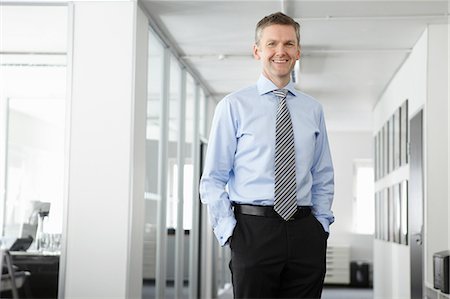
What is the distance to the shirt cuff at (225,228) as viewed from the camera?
213cm

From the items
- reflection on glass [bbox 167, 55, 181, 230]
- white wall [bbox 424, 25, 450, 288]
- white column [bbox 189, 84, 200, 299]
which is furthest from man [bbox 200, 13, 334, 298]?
white column [bbox 189, 84, 200, 299]

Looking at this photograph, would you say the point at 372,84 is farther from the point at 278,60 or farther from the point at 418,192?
the point at 278,60

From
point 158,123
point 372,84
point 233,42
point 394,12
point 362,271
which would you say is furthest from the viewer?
point 362,271

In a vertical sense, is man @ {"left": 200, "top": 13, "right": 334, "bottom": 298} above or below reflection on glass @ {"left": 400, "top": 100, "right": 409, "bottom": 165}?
below

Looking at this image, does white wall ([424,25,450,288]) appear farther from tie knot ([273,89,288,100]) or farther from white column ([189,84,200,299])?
tie knot ([273,89,288,100])

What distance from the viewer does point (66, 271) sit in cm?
524

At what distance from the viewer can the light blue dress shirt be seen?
2.17 m

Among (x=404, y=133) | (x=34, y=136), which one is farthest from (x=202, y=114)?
(x=34, y=136)

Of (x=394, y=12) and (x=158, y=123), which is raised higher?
(x=394, y=12)

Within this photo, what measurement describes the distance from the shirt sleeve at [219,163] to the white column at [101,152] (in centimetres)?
314

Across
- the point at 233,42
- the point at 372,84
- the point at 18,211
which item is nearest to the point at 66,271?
the point at 18,211

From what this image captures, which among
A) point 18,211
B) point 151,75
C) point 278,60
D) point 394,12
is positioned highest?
point 394,12

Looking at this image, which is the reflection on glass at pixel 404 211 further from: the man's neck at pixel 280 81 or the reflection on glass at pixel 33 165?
the man's neck at pixel 280 81

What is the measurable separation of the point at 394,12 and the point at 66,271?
3088 millimetres
